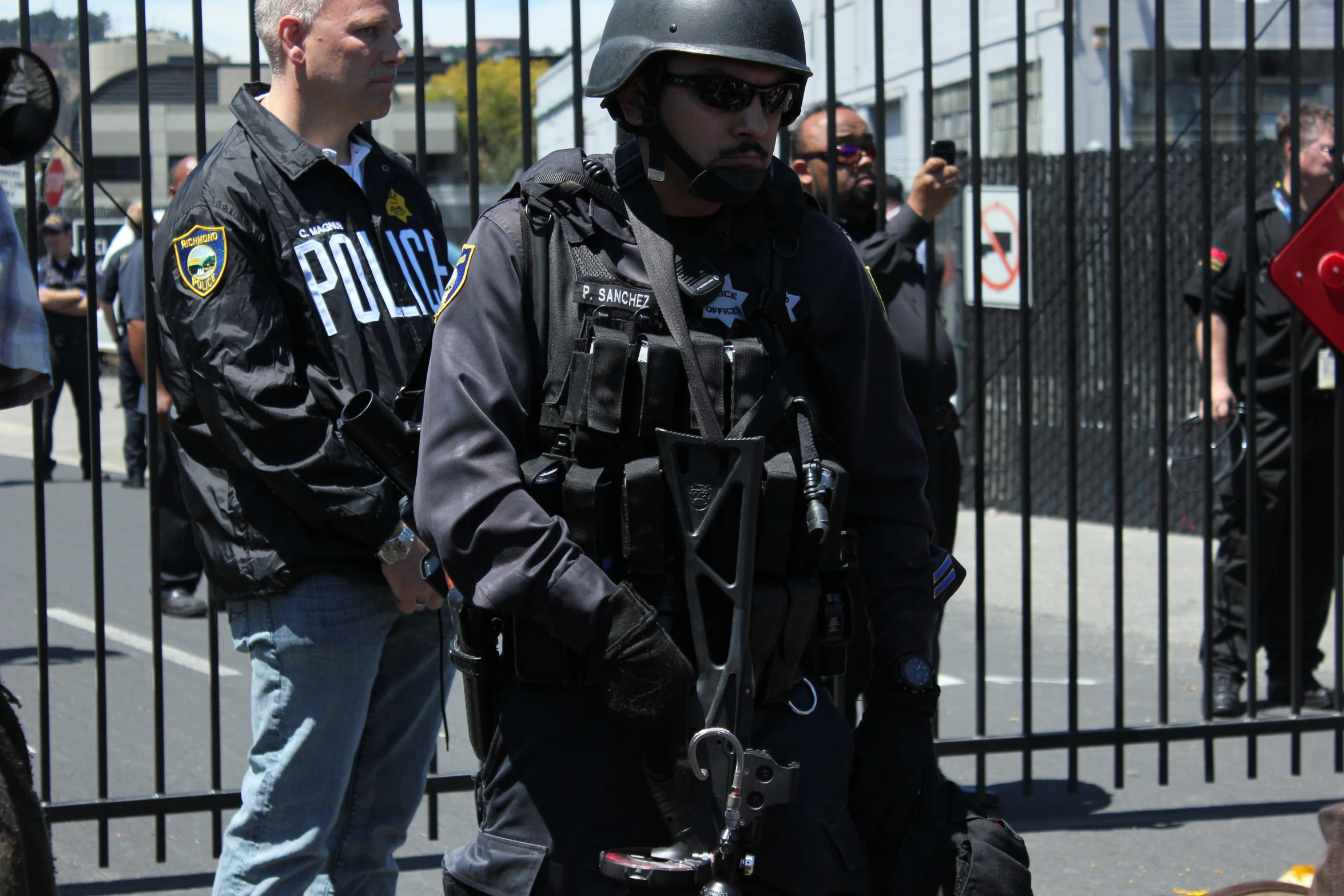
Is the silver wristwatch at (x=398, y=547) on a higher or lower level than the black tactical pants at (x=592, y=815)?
higher

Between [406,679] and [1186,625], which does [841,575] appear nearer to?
[406,679]

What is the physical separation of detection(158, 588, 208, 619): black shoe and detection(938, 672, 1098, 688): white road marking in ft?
11.7

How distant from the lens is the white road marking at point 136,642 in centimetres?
645

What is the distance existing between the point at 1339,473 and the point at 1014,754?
155 cm

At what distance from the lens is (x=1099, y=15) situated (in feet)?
39.4

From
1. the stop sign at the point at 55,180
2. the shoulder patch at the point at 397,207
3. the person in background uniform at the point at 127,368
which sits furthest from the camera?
the stop sign at the point at 55,180

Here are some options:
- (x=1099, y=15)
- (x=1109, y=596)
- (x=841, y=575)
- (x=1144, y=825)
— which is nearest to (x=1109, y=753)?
(x=1144, y=825)

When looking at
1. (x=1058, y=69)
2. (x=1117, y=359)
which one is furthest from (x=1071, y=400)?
(x=1058, y=69)

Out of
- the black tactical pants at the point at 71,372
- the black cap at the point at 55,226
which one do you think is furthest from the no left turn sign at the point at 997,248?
the black cap at the point at 55,226

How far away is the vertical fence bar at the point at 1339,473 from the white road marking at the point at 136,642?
4.09 meters

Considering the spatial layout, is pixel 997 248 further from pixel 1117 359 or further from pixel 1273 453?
pixel 1117 359

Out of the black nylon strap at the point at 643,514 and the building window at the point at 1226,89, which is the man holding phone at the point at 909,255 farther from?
the building window at the point at 1226,89

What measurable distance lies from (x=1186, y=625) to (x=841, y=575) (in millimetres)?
5458

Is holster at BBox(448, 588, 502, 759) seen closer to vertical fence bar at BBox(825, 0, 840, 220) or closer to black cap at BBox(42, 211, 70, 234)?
vertical fence bar at BBox(825, 0, 840, 220)
